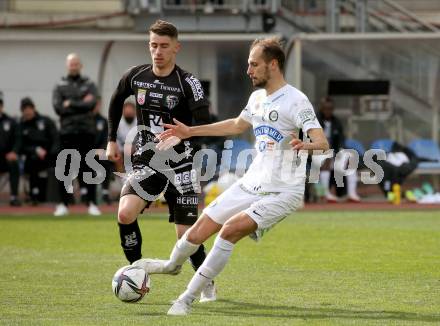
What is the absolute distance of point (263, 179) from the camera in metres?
8.45

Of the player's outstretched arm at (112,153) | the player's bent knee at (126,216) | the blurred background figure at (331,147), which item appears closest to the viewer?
the player's bent knee at (126,216)

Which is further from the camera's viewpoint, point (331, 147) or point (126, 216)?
point (331, 147)

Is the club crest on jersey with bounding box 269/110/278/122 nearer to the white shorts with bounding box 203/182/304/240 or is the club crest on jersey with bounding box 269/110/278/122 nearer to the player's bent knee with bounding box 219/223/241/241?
the white shorts with bounding box 203/182/304/240

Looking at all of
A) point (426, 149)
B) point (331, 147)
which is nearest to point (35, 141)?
point (331, 147)

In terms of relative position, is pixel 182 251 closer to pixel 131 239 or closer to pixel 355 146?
pixel 131 239

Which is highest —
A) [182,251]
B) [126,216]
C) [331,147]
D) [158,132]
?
[158,132]

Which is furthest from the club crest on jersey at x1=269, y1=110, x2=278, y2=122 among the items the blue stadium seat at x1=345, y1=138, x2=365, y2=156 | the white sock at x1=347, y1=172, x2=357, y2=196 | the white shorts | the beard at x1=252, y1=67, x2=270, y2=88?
the blue stadium seat at x1=345, y1=138, x2=365, y2=156

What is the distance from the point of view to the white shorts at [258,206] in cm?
830

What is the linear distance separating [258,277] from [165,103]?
7.23 ft

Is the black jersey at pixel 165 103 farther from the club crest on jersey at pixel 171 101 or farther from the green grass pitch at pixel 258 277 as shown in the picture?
the green grass pitch at pixel 258 277

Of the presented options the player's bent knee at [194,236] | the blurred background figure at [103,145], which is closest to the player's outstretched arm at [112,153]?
the player's bent knee at [194,236]

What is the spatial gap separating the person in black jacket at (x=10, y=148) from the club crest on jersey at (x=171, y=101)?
12.2m

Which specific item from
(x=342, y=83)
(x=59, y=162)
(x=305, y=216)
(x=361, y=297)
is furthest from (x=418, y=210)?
(x=361, y=297)

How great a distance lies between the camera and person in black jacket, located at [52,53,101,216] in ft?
59.3
